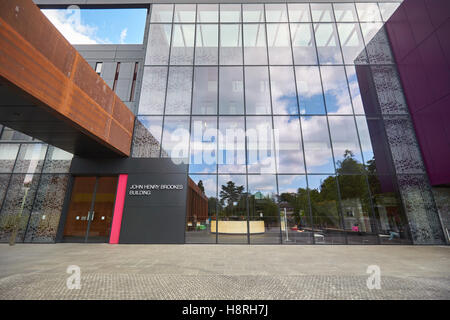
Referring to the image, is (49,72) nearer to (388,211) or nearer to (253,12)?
(253,12)

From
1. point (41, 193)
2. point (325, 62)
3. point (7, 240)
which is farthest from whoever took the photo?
point (325, 62)

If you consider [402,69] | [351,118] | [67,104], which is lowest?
[67,104]

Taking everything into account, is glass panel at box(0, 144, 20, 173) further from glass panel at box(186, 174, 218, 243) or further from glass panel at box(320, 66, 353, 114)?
glass panel at box(320, 66, 353, 114)

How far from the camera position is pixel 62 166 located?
11375 mm

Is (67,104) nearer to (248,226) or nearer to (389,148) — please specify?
(248,226)

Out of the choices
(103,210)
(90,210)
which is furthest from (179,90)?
(90,210)

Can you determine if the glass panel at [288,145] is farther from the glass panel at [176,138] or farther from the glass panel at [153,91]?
the glass panel at [153,91]

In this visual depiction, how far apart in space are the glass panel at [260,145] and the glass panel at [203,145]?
2.07 m

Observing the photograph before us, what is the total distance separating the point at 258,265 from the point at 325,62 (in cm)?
1329

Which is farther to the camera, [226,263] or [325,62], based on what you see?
[325,62]

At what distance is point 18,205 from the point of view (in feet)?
35.1

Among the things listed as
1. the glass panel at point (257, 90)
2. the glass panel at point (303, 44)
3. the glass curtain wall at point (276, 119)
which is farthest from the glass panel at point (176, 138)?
the glass panel at point (303, 44)

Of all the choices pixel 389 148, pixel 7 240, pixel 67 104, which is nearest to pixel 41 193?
pixel 7 240

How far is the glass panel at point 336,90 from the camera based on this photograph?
1194 centimetres
